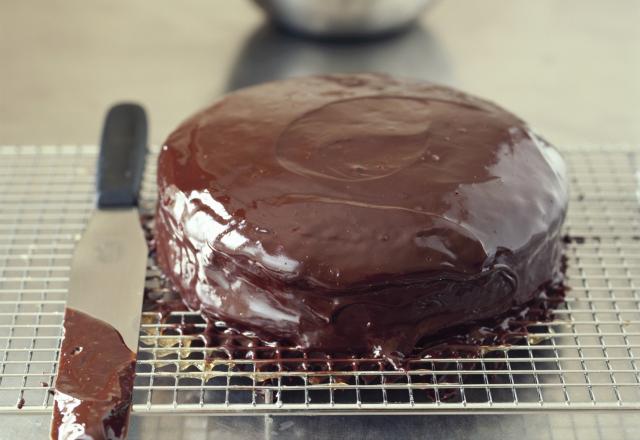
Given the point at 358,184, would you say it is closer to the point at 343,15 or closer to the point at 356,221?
the point at 356,221

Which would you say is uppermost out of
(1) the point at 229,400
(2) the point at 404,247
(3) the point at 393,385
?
(2) the point at 404,247

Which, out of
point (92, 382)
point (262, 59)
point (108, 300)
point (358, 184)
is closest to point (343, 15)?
point (262, 59)

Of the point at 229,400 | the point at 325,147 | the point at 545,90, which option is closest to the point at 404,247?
the point at 325,147

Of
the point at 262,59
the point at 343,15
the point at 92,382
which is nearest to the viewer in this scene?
the point at 92,382

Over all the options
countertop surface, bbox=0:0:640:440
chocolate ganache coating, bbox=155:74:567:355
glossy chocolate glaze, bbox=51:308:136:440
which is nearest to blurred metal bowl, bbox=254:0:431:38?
countertop surface, bbox=0:0:640:440

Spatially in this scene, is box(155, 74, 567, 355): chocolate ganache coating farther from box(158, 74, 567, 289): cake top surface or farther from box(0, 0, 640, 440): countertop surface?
box(0, 0, 640, 440): countertop surface

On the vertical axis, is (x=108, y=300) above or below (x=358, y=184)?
below

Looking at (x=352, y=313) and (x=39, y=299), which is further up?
(x=352, y=313)

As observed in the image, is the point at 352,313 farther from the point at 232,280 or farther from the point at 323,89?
the point at 323,89
